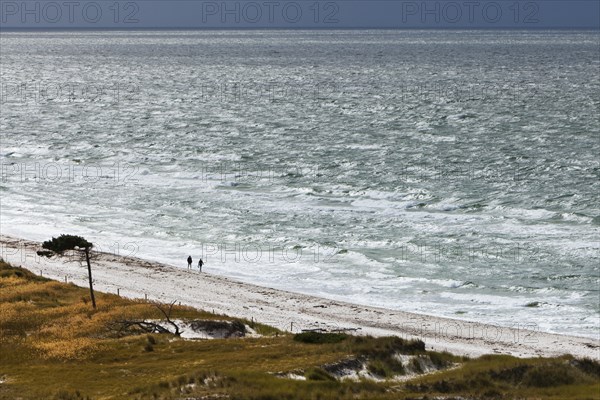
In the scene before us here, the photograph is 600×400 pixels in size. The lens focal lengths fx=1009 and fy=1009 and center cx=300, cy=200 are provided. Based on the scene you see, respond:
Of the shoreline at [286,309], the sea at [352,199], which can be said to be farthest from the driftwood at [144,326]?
the sea at [352,199]

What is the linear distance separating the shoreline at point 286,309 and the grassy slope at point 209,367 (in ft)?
12.5

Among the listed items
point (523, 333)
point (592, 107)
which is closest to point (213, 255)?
point (523, 333)

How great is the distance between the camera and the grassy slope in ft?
120

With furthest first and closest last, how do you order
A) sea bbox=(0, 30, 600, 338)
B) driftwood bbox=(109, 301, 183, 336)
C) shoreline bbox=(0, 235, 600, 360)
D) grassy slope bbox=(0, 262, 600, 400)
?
sea bbox=(0, 30, 600, 338), shoreline bbox=(0, 235, 600, 360), driftwood bbox=(109, 301, 183, 336), grassy slope bbox=(0, 262, 600, 400)

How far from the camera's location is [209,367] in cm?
4072

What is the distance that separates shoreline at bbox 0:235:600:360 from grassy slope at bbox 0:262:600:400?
3821 mm

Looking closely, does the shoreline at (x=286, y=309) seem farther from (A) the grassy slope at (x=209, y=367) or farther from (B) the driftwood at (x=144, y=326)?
(B) the driftwood at (x=144, y=326)

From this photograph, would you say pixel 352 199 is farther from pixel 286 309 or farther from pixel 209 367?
pixel 209 367

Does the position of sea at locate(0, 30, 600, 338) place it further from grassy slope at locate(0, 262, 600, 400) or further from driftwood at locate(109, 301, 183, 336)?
driftwood at locate(109, 301, 183, 336)

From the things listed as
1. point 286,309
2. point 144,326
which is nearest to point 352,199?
point 286,309

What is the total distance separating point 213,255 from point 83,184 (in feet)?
96.5

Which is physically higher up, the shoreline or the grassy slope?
the grassy slope

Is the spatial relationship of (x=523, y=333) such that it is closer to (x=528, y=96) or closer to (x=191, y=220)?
(x=191, y=220)

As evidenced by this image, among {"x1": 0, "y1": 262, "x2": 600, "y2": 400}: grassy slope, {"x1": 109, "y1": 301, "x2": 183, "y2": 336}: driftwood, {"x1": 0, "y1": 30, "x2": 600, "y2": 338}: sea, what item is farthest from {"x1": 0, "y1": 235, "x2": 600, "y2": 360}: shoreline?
{"x1": 109, "y1": 301, "x2": 183, "y2": 336}: driftwood
